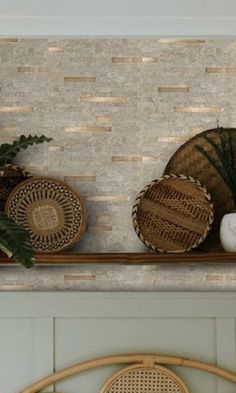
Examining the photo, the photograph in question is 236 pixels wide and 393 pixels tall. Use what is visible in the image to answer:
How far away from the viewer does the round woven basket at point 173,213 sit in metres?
3.05

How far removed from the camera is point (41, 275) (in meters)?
3.17

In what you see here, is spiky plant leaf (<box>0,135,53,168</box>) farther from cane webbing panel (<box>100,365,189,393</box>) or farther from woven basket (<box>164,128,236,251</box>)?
cane webbing panel (<box>100,365,189,393</box>)

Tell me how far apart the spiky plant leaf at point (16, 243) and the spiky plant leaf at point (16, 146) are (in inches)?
13.0

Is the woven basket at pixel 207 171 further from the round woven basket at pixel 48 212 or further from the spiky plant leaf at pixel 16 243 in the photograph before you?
the spiky plant leaf at pixel 16 243

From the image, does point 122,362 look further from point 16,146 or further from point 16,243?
point 16,146

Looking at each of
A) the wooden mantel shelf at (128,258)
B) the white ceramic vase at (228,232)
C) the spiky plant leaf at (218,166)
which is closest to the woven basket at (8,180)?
the wooden mantel shelf at (128,258)

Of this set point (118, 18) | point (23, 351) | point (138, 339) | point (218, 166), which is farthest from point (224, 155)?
point (23, 351)

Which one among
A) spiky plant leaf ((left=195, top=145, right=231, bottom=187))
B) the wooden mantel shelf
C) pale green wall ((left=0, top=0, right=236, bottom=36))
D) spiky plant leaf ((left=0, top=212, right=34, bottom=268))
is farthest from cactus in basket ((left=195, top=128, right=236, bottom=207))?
spiky plant leaf ((left=0, top=212, right=34, bottom=268))

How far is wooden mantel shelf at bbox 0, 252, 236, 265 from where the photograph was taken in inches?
115

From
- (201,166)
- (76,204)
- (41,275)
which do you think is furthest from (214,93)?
(41,275)

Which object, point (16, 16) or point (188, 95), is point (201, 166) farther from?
point (16, 16)

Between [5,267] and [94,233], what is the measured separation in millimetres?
391

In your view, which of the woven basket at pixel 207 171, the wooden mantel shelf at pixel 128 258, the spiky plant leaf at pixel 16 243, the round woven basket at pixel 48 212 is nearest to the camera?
the spiky plant leaf at pixel 16 243

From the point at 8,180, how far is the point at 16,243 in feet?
1.73
